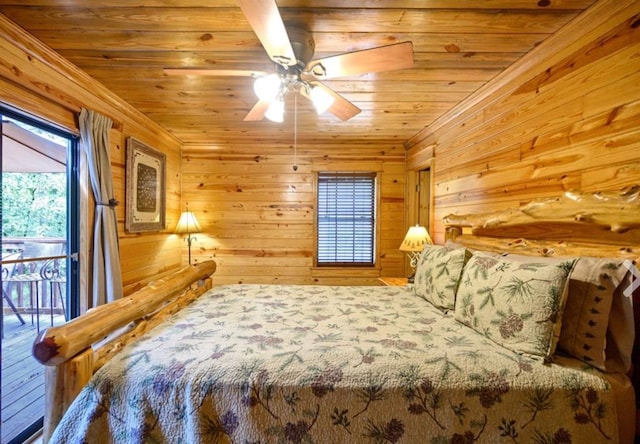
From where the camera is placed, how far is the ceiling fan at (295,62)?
1.13 metres

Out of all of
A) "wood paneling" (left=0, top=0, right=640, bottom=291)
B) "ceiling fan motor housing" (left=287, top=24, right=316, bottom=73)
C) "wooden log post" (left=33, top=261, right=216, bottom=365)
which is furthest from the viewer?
"ceiling fan motor housing" (left=287, top=24, right=316, bottom=73)

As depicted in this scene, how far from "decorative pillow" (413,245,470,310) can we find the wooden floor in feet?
8.82

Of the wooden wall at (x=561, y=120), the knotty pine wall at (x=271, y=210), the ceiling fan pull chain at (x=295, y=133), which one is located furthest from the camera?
the knotty pine wall at (x=271, y=210)

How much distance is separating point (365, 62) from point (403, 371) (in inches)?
55.8

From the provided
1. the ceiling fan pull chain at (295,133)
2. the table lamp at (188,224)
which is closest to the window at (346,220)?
the ceiling fan pull chain at (295,133)

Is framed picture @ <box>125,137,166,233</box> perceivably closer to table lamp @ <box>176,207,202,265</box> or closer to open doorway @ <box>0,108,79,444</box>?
table lamp @ <box>176,207,202,265</box>

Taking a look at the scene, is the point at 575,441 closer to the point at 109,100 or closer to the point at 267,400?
the point at 267,400

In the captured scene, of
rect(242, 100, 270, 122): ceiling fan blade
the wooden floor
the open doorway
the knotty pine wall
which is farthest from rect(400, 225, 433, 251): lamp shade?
the wooden floor

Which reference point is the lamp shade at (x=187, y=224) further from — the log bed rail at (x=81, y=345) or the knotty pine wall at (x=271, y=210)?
the log bed rail at (x=81, y=345)

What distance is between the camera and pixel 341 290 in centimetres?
236

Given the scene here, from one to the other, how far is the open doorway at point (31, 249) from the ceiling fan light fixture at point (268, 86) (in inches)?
56.6

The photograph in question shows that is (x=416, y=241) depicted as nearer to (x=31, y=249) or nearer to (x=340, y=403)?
(x=340, y=403)

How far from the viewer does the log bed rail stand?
3.26 ft

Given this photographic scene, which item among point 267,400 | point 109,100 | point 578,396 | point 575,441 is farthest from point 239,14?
point 575,441
